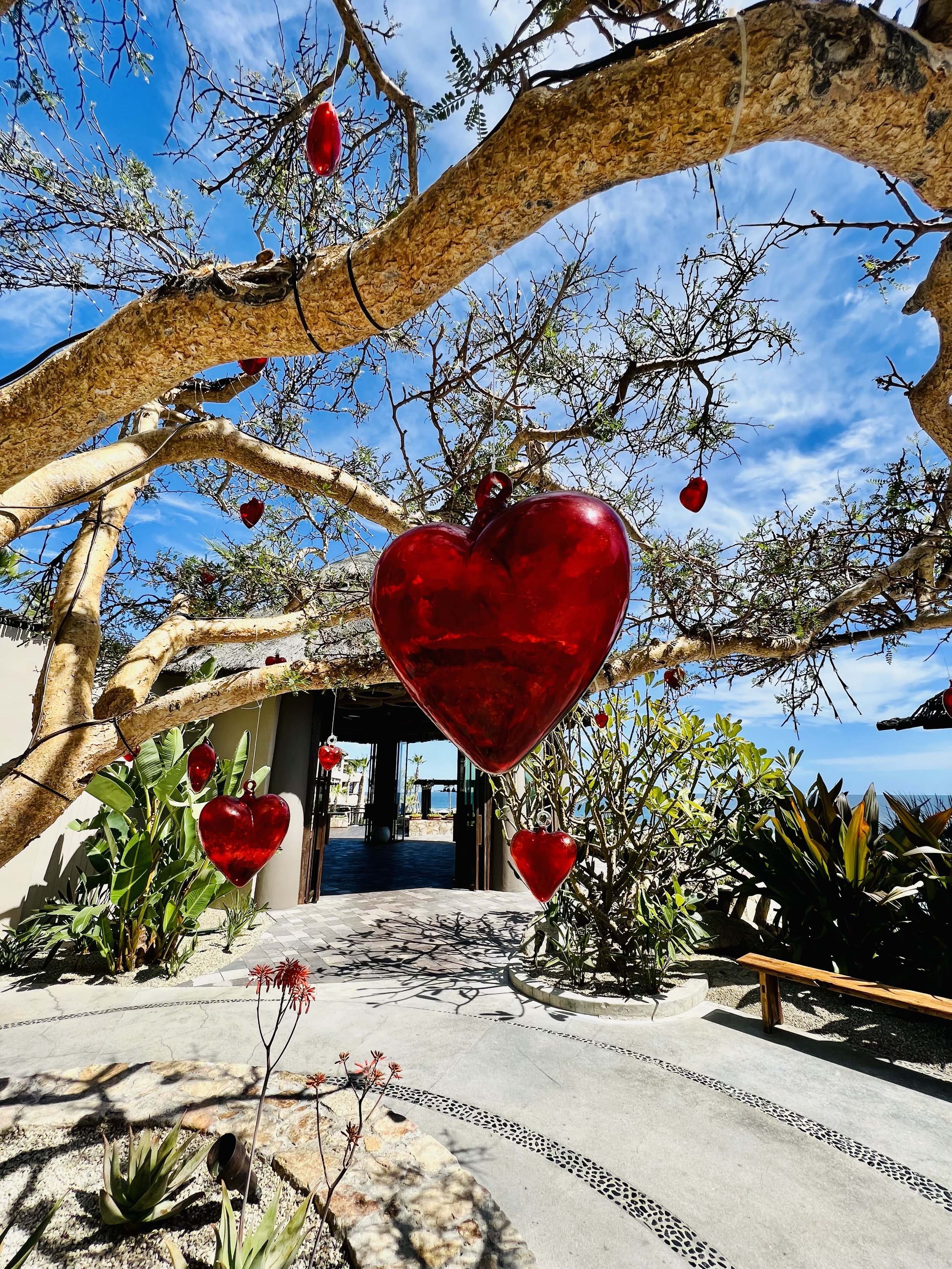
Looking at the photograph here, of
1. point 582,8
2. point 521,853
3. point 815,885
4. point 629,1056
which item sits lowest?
point 629,1056

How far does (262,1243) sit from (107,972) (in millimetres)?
5011

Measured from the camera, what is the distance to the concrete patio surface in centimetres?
242

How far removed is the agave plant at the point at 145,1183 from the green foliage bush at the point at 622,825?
3477 millimetres

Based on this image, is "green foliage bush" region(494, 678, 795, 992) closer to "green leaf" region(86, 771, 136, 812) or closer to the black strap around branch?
"green leaf" region(86, 771, 136, 812)

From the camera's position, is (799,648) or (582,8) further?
(799,648)

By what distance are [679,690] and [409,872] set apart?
897 cm

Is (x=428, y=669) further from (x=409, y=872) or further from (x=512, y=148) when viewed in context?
(x=409, y=872)

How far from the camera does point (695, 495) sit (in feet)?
8.73

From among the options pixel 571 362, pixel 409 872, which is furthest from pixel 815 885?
pixel 409 872

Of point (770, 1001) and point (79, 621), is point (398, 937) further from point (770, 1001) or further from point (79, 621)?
point (79, 621)

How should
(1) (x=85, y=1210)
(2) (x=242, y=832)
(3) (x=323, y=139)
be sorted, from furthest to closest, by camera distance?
(1) (x=85, y=1210)
(2) (x=242, y=832)
(3) (x=323, y=139)

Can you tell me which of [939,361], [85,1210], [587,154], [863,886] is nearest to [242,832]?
[85,1210]

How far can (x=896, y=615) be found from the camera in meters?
3.83

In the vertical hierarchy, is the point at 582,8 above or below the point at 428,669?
above
